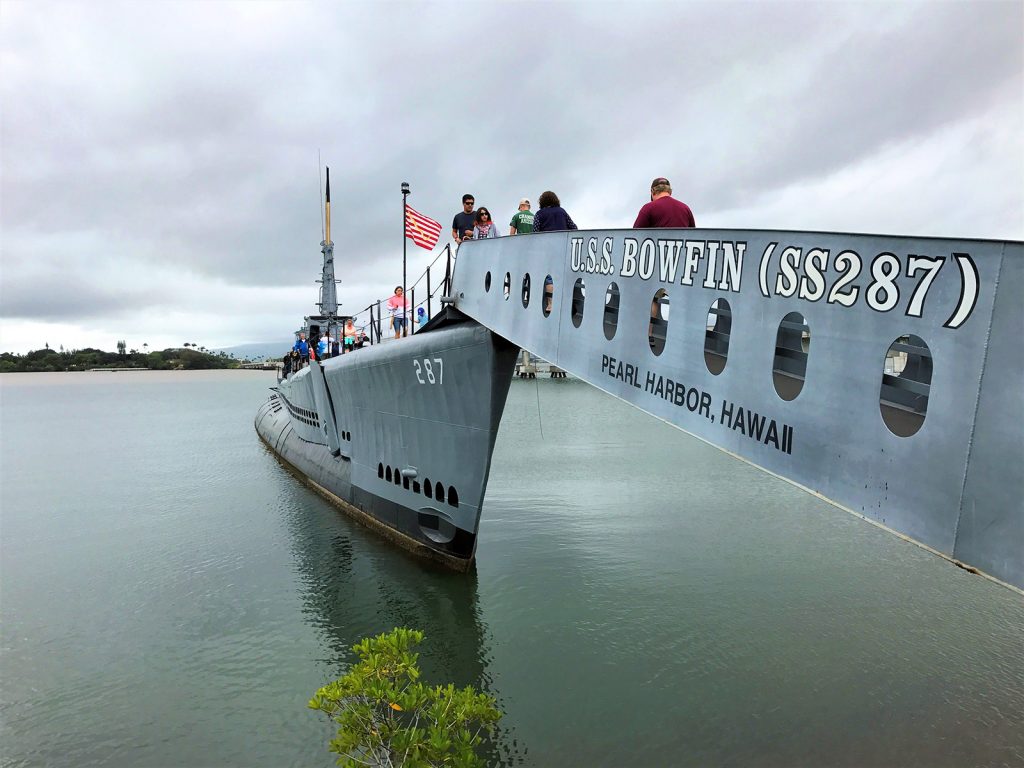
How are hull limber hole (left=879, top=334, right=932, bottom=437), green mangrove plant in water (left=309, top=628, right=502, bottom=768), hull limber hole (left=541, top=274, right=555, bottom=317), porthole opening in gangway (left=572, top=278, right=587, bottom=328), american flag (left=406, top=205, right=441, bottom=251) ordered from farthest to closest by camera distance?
1. american flag (left=406, top=205, right=441, bottom=251)
2. hull limber hole (left=541, top=274, right=555, bottom=317)
3. porthole opening in gangway (left=572, top=278, right=587, bottom=328)
4. green mangrove plant in water (left=309, top=628, right=502, bottom=768)
5. hull limber hole (left=879, top=334, right=932, bottom=437)

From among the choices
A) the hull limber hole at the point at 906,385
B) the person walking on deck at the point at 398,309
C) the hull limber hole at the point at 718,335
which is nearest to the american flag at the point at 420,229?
the person walking on deck at the point at 398,309

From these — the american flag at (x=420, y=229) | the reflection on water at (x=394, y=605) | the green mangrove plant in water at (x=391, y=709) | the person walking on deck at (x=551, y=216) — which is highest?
the american flag at (x=420, y=229)

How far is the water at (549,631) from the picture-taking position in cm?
645

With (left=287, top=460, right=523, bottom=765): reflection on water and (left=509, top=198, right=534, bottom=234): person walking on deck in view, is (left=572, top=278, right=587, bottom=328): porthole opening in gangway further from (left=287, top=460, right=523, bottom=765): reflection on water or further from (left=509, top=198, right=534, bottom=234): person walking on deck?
(left=287, top=460, right=523, bottom=765): reflection on water

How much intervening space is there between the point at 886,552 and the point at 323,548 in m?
11.7

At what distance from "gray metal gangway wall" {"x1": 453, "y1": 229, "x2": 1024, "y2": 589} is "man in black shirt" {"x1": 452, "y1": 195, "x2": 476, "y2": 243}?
4767 mm

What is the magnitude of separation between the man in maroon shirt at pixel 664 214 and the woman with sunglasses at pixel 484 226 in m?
4.59

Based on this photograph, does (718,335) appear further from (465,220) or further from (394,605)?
(394,605)

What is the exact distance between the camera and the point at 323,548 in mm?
13203

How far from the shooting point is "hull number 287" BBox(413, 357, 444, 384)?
416 inches

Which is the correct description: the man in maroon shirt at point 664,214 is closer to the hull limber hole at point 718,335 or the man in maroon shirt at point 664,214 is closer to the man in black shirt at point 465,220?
the hull limber hole at point 718,335

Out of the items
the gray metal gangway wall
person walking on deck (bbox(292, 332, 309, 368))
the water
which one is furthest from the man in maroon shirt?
person walking on deck (bbox(292, 332, 309, 368))

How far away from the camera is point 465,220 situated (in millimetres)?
10062

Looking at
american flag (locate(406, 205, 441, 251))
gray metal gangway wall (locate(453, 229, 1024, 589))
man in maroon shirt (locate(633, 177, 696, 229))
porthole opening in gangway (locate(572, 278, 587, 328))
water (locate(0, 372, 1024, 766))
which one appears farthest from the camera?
american flag (locate(406, 205, 441, 251))
